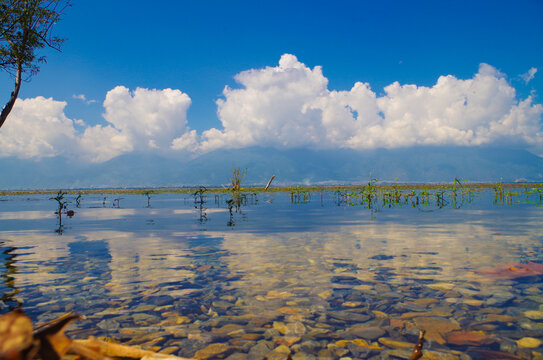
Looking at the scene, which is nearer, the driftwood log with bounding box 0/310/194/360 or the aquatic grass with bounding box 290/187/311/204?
the driftwood log with bounding box 0/310/194/360

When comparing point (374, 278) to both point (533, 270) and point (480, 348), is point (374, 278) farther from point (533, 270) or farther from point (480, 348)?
point (533, 270)

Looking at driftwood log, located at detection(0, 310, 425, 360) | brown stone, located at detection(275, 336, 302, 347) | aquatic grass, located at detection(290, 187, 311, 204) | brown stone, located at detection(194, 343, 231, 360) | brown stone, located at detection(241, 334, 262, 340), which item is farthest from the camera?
aquatic grass, located at detection(290, 187, 311, 204)

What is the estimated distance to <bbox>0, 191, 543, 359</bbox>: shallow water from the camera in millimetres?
5801

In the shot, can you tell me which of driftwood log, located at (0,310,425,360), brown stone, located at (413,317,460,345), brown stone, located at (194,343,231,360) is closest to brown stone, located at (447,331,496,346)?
brown stone, located at (413,317,460,345)

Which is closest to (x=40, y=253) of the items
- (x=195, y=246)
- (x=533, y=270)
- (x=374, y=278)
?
(x=195, y=246)

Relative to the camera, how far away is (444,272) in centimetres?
986

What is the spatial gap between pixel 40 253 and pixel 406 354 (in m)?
14.2

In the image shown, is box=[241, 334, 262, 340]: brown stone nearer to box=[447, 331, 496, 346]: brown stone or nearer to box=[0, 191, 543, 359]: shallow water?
box=[0, 191, 543, 359]: shallow water

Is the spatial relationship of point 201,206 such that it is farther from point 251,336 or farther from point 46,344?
point 46,344

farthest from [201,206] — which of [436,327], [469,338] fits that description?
[469,338]

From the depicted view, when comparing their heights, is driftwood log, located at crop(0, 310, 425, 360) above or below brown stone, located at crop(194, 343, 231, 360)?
above

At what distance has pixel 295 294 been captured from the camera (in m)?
8.20

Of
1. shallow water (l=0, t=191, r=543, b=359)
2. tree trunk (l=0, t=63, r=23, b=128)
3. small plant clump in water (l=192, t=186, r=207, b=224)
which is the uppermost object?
tree trunk (l=0, t=63, r=23, b=128)

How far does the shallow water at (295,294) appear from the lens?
228 inches
